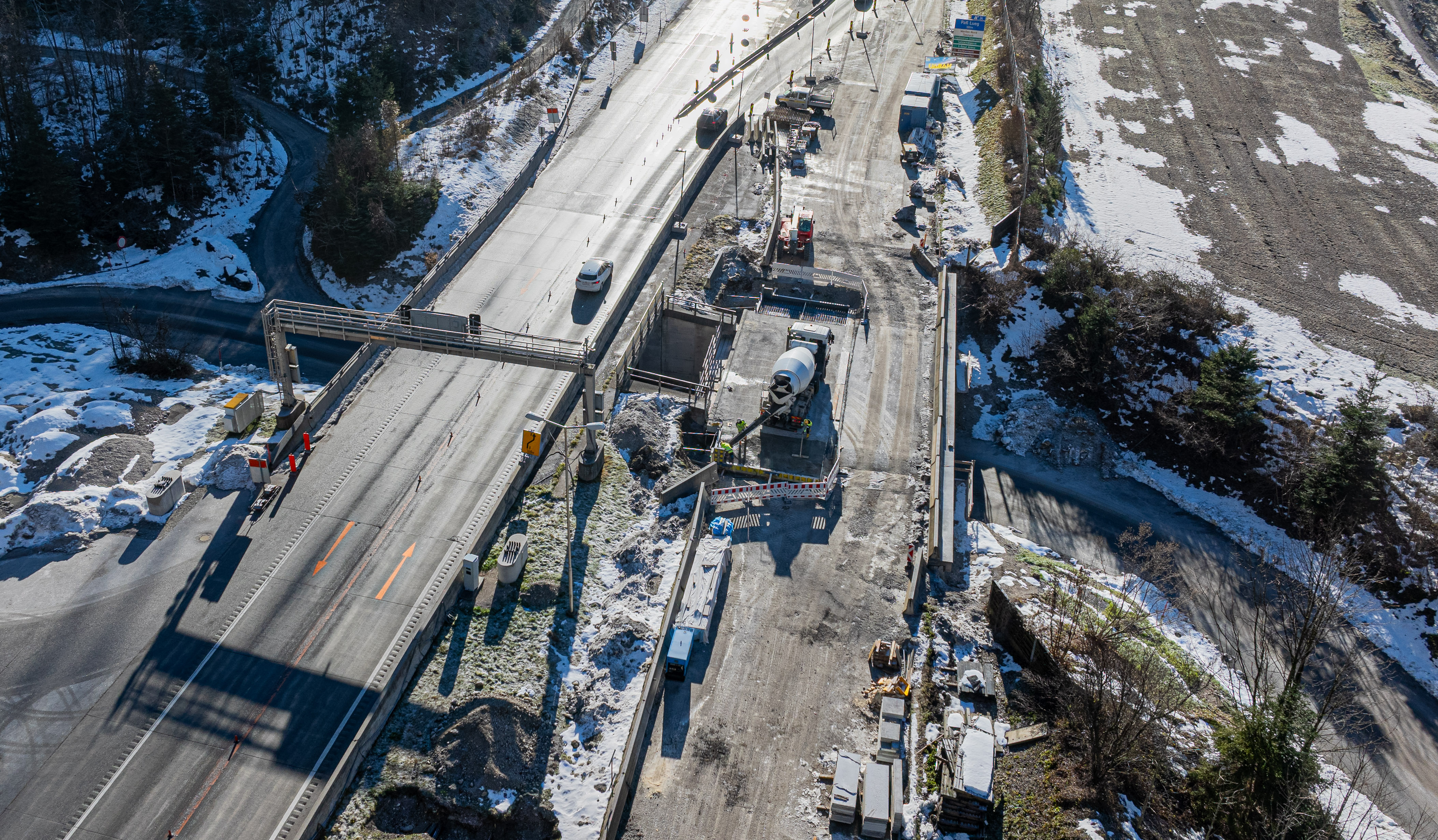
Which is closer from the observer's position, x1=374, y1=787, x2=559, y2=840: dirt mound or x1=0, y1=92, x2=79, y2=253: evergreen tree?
x1=374, y1=787, x2=559, y2=840: dirt mound

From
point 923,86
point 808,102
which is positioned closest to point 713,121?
point 808,102

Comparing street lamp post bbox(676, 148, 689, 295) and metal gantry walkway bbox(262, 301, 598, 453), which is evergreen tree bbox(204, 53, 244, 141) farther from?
metal gantry walkway bbox(262, 301, 598, 453)

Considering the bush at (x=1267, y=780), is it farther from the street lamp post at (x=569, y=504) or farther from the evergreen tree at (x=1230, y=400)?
the street lamp post at (x=569, y=504)

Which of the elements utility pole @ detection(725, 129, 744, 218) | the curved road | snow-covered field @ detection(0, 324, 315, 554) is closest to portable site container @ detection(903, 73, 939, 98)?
utility pole @ detection(725, 129, 744, 218)

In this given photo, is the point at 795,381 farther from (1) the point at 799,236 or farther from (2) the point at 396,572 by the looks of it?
(2) the point at 396,572

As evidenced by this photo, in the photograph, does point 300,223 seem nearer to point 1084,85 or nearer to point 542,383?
point 542,383

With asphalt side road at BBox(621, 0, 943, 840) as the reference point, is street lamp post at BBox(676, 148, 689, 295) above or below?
above

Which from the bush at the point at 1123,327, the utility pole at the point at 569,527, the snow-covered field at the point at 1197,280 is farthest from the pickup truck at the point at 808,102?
→ the utility pole at the point at 569,527
